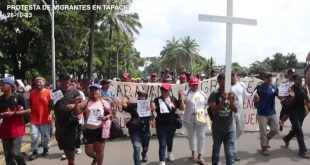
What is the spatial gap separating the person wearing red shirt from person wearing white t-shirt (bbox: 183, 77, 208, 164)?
2.82 m

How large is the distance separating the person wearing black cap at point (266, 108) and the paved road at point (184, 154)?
40 cm

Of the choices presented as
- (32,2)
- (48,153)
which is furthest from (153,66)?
(48,153)

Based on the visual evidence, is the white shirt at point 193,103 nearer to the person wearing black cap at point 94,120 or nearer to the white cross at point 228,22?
the person wearing black cap at point 94,120

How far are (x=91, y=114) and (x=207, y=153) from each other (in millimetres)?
3514

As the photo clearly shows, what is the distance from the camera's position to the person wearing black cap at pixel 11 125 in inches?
283

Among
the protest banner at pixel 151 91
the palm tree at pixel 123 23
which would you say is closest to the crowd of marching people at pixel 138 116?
the protest banner at pixel 151 91

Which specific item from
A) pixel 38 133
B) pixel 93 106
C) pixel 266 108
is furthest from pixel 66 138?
pixel 266 108

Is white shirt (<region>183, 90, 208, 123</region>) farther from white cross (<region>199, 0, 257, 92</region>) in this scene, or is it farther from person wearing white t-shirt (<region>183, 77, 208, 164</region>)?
white cross (<region>199, 0, 257, 92</region>)

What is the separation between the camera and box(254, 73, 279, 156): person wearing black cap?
30.9 ft

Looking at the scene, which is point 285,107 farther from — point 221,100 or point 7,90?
point 7,90

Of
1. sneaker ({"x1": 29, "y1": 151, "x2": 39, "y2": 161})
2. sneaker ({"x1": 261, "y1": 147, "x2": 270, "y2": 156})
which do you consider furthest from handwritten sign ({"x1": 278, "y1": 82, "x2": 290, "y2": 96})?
sneaker ({"x1": 29, "y1": 151, "x2": 39, "y2": 161})

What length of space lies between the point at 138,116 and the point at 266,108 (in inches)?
112

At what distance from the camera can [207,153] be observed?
993cm

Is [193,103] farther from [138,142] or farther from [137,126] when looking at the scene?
[138,142]
